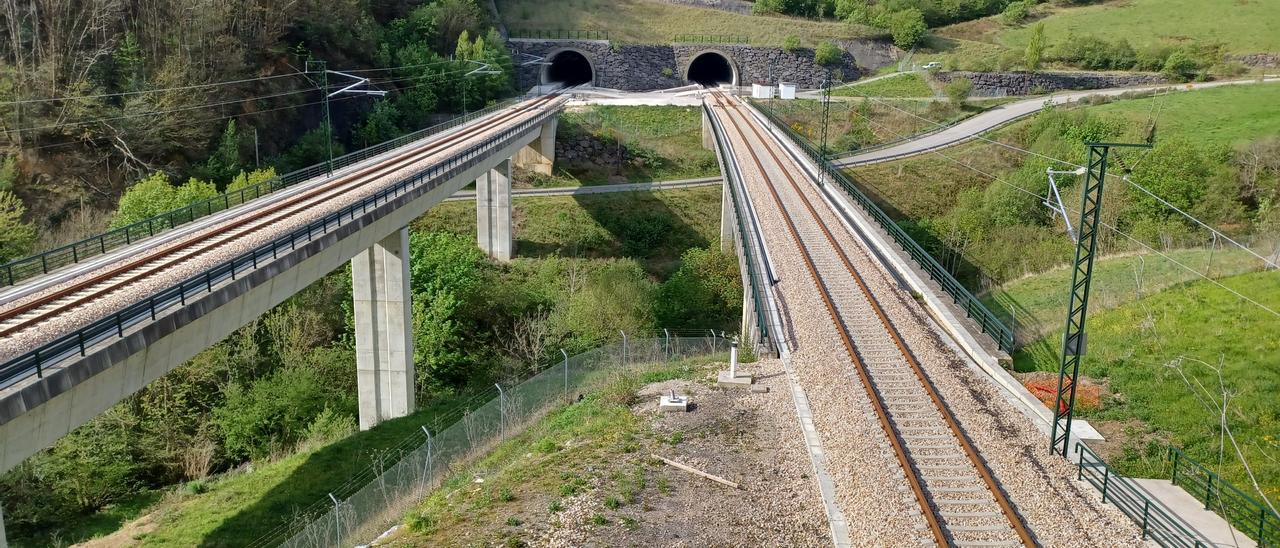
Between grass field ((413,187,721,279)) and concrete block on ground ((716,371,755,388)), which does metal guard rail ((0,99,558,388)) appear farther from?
grass field ((413,187,721,279))

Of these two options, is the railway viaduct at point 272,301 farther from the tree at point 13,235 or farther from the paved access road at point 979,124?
the paved access road at point 979,124

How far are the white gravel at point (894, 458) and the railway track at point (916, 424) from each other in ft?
0.87

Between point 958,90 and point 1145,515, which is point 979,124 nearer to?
point 958,90

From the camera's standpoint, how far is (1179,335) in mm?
27953

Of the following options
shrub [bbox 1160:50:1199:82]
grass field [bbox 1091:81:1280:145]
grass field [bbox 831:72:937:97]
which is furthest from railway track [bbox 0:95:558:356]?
shrub [bbox 1160:50:1199:82]

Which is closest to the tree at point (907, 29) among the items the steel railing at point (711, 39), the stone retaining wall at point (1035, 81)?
the stone retaining wall at point (1035, 81)

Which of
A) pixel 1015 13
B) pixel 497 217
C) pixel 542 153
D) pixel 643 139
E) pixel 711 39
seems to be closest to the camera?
pixel 497 217

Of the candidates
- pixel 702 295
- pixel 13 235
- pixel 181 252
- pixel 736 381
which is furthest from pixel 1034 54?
pixel 13 235

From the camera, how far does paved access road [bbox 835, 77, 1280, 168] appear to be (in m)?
67.8

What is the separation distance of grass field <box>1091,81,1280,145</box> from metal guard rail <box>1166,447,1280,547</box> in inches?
1699

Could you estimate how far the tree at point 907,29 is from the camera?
4001 inches

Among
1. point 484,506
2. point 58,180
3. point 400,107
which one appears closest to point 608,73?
point 400,107

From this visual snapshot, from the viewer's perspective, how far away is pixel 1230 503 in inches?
734

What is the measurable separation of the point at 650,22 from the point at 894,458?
93.2 m
